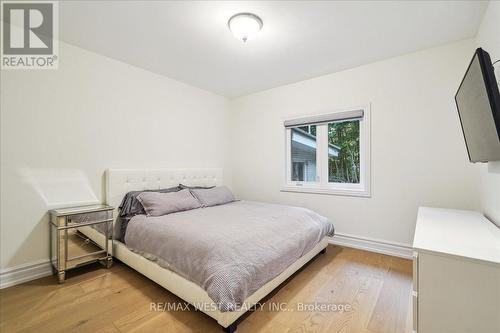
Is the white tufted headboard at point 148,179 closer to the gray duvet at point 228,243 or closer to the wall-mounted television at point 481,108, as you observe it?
the gray duvet at point 228,243

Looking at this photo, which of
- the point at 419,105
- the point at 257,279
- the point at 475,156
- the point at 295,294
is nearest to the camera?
the point at 257,279

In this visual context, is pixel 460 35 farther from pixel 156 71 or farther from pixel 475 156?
pixel 156 71

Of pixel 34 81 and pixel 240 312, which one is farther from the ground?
pixel 34 81

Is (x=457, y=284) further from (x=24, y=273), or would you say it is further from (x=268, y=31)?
(x=24, y=273)

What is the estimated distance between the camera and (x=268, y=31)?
223 cm

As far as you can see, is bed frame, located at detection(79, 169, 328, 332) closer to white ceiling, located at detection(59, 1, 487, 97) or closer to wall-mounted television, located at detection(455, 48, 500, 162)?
white ceiling, located at detection(59, 1, 487, 97)

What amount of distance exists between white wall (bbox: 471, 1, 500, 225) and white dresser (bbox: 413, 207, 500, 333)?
1.87 ft

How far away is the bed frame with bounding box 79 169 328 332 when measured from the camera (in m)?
1.56

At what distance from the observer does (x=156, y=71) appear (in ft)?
10.4

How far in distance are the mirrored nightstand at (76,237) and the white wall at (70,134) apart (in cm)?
18

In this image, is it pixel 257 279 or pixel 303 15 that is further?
pixel 303 15

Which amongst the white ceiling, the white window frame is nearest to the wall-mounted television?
the white ceiling

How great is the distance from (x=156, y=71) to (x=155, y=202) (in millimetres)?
1895

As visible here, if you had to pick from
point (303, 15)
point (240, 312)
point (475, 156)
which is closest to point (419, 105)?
point (475, 156)
